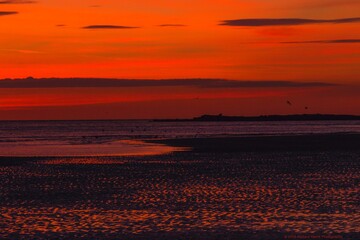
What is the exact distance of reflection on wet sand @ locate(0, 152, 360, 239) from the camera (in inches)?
992

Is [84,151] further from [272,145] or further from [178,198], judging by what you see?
[178,198]

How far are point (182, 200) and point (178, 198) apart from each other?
774 mm

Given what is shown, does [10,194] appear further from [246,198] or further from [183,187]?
[246,198]

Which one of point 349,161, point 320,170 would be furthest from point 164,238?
point 349,161

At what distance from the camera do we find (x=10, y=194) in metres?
35.4

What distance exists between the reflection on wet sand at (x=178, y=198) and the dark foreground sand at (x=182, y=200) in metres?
0.04

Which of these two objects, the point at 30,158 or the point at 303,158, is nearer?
the point at 303,158

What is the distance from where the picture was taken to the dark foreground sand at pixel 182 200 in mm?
24406

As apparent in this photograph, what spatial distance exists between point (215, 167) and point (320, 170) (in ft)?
26.3

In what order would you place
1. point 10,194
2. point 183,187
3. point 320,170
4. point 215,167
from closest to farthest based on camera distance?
point 10,194 → point 183,187 → point 320,170 → point 215,167

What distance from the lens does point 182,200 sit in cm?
3231

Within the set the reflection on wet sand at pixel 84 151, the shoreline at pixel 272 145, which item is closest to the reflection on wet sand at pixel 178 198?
the reflection on wet sand at pixel 84 151

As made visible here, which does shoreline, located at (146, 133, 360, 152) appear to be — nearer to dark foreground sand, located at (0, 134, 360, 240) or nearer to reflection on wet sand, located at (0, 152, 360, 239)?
dark foreground sand, located at (0, 134, 360, 240)

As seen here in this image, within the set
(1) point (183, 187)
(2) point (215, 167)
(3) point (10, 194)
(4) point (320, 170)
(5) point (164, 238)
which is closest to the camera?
(5) point (164, 238)
